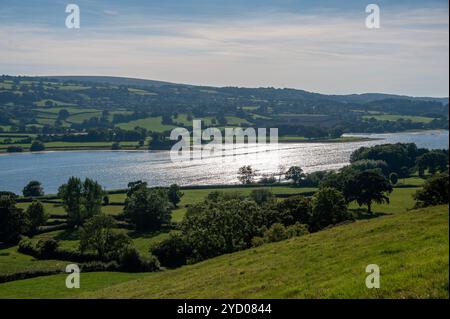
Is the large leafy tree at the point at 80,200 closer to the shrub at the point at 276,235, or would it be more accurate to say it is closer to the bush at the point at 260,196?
the bush at the point at 260,196

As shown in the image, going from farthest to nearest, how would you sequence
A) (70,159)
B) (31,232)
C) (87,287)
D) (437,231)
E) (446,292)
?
(70,159)
(31,232)
(87,287)
(437,231)
(446,292)

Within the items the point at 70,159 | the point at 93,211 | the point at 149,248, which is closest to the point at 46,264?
the point at 149,248

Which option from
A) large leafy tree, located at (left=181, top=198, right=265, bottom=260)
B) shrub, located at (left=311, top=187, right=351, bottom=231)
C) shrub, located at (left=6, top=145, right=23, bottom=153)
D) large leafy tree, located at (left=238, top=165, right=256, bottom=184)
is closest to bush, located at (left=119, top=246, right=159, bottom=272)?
large leafy tree, located at (left=181, top=198, right=265, bottom=260)

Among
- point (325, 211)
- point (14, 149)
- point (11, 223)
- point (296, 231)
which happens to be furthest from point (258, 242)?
point (14, 149)

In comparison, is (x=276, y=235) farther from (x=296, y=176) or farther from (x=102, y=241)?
(x=296, y=176)

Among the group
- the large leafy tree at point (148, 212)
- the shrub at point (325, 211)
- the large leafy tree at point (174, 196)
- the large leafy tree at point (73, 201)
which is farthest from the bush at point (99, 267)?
the large leafy tree at point (174, 196)
